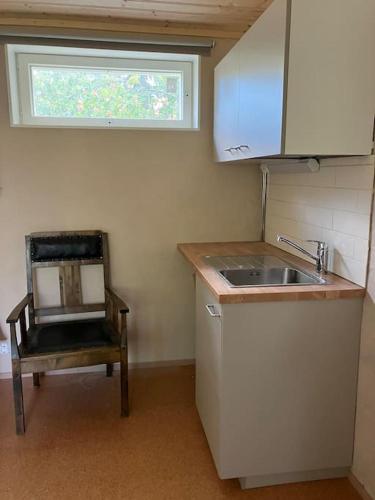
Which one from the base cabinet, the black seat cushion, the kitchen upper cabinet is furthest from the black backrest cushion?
the kitchen upper cabinet

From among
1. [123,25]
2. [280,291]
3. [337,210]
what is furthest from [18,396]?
[123,25]

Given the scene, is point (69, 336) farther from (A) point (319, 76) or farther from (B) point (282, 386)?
(A) point (319, 76)

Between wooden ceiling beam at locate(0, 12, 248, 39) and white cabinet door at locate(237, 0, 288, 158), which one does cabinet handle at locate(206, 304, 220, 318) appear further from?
wooden ceiling beam at locate(0, 12, 248, 39)

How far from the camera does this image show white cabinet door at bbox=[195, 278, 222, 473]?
5.49ft

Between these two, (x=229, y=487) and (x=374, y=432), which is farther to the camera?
(x=229, y=487)

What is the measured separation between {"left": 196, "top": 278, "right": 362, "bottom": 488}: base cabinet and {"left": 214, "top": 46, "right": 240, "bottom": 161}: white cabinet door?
92 cm

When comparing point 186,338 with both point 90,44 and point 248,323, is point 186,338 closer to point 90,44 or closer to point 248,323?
point 248,323

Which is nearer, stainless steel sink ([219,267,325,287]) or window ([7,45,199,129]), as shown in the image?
stainless steel sink ([219,267,325,287])

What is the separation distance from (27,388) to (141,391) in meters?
0.73

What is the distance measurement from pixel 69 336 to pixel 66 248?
0.55m

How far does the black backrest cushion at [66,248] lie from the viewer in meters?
2.45

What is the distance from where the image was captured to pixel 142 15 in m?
2.29

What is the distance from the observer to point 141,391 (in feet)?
8.24

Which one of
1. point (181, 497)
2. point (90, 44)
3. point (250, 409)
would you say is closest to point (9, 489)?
point (181, 497)
